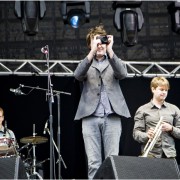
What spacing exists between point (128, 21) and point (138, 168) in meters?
1.33

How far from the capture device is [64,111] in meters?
→ 9.28

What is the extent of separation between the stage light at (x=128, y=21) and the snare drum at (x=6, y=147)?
4.00 metres

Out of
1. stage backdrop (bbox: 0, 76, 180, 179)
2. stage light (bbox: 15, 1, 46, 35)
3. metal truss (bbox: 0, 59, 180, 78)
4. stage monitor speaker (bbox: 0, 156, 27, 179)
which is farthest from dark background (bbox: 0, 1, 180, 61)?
stage monitor speaker (bbox: 0, 156, 27, 179)

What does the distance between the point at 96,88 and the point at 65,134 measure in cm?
432

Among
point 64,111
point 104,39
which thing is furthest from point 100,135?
point 64,111

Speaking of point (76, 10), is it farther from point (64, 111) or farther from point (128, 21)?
point (64, 111)

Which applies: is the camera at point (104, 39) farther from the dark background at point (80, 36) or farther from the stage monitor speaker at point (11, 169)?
the dark background at point (80, 36)

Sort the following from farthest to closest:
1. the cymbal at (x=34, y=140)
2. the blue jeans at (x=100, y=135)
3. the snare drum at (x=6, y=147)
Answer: the cymbal at (x=34, y=140), the snare drum at (x=6, y=147), the blue jeans at (x=100, y=135)

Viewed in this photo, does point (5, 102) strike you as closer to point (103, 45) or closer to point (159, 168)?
point (103, 45)

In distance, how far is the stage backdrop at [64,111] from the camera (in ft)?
29.3

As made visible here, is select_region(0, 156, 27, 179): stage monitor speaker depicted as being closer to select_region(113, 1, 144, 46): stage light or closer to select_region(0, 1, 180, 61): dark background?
select_region(113, 1, 144, 46): stage light

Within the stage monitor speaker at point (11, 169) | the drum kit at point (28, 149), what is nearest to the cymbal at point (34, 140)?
the drum kit at point (28, 149)

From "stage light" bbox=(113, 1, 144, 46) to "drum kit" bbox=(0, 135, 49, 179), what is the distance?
4.01 metres

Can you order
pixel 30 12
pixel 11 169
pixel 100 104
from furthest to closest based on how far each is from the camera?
pixel 100 104 → pixel 30 12 → pixel 11 169
